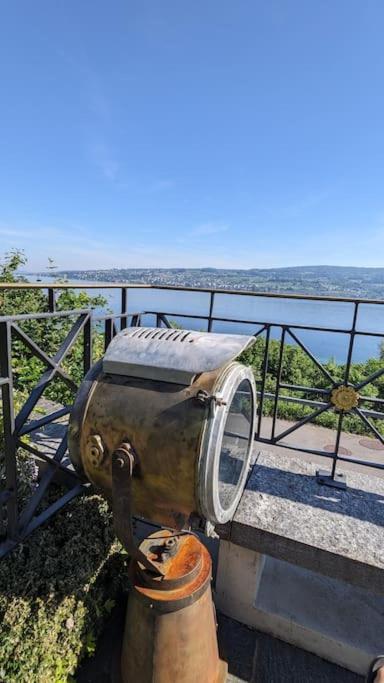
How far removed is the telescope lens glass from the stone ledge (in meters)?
0.43

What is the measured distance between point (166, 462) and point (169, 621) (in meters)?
0.89

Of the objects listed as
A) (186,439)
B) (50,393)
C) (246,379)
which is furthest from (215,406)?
(50,393)

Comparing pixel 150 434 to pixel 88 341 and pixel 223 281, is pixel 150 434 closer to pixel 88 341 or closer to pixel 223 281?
pixel 88 341

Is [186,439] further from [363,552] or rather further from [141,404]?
[363,552]

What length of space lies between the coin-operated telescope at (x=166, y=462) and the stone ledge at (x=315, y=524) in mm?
443

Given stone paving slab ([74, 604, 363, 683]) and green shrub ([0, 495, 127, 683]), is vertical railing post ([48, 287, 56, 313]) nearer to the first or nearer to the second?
green shrub ([0, 495, 127, 683])

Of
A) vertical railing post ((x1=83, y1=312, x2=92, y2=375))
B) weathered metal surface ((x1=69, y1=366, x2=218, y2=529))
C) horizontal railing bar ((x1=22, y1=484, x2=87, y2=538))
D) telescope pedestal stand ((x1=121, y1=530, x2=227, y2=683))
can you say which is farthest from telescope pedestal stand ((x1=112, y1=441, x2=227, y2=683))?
vertical railing post ((x1=83, y1=312, x2=92, y2=375))

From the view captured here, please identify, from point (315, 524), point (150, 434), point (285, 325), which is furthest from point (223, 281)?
point (150, 434)

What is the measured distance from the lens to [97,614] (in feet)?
7.25

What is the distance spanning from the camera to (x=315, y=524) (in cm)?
227

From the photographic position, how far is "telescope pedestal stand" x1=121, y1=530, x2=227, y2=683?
5.77 ft

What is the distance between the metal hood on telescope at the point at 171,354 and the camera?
5.20 feet

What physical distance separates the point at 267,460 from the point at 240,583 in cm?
93

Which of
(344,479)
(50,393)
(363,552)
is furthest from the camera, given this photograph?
(50,393)
